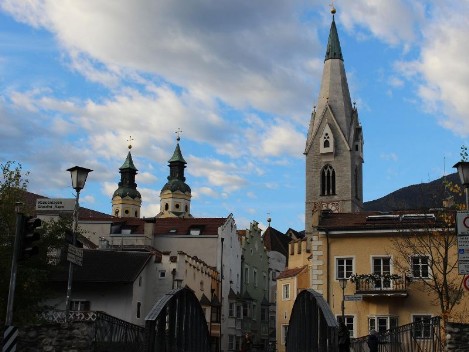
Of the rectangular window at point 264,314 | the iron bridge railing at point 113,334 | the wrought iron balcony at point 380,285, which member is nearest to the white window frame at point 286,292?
the rectangular window at point 264,314

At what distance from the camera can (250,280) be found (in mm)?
80875

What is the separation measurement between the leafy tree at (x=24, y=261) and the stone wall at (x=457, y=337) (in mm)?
15225

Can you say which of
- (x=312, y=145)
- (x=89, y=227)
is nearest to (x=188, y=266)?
(x=89, y=227)

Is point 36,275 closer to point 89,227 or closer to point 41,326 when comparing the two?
point 41,326

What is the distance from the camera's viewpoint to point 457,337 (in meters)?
18.0

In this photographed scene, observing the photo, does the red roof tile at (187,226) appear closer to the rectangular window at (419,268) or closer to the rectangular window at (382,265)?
the rectangular window at (382,265)

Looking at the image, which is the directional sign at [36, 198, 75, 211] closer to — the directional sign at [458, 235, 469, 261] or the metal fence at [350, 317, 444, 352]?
the metal fence at [350, 317, 444, 352]

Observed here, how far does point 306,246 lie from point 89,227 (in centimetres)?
1973

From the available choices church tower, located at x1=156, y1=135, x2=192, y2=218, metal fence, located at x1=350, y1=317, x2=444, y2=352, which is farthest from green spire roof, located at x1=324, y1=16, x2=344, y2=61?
metal fence, located at x1=350, y1=317, x2=444, y2=352

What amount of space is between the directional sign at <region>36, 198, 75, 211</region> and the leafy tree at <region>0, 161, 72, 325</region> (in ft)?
15.4

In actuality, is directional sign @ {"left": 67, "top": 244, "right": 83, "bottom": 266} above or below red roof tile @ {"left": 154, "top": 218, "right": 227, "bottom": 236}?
below

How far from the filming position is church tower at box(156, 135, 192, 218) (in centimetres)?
14250

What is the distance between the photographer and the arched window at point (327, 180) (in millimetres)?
113438

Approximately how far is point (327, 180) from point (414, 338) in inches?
3674
